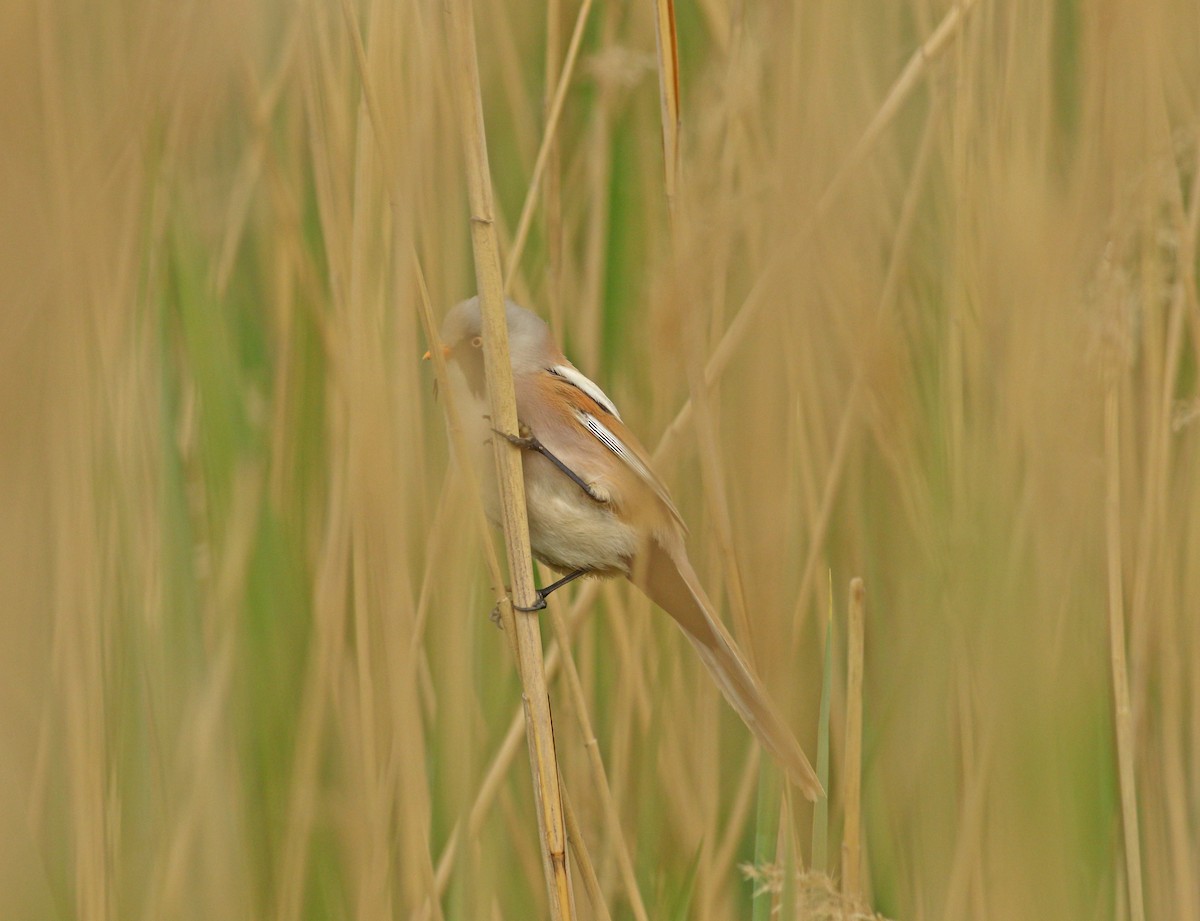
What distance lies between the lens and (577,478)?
4.70 feet

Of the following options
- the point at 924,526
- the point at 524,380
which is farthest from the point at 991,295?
the point at 524,380

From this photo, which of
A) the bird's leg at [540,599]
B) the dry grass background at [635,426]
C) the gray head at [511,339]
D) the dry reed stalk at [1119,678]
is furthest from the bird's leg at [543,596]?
the dry reed stalk at [1119,678]

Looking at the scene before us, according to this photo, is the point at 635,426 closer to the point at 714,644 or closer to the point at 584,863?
the point at 714,644

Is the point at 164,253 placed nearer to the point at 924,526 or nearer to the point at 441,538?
the point at 441,538

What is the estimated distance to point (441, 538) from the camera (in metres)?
1.51

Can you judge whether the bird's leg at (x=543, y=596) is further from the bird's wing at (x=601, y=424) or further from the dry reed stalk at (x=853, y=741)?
the dry reed stalk at (x=853, y=741)

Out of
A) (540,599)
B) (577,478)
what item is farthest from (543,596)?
(577,478)

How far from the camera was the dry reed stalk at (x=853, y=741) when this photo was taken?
1.20 m

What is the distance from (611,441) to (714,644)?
0.28m

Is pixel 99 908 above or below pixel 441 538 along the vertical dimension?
below

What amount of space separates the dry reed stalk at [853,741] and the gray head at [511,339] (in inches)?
19.9

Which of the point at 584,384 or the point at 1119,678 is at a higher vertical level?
the point at 584,384

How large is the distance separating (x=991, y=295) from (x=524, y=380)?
571 mm

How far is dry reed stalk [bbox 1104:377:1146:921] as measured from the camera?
1321 mm
